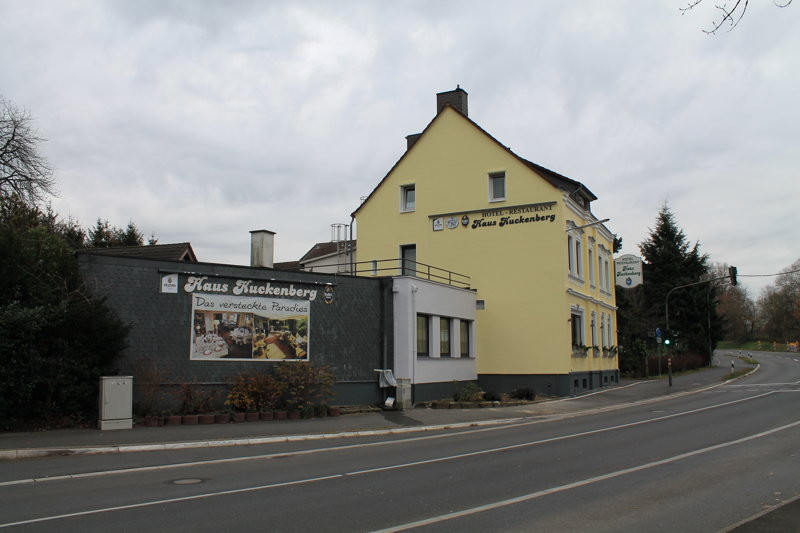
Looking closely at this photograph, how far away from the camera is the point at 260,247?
2594 centimetres

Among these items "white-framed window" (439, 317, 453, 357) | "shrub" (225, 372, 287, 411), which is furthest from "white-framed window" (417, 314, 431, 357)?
"shrub" (225, 372, 287, 411)

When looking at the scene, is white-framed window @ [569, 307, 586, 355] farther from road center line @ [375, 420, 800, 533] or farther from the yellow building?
road center line @ [375, 420, 800, 533]

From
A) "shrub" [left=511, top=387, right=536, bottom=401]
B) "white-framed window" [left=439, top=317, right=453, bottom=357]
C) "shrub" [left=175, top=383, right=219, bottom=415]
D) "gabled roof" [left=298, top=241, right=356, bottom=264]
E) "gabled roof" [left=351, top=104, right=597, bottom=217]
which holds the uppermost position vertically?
"gabled roof" [left=351, top=104, right=597, bottom=217]

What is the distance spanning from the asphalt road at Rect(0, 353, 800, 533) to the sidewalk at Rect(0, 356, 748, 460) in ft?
2.15

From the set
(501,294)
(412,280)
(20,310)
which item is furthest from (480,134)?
(20,310)

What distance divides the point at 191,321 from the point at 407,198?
1786 cm

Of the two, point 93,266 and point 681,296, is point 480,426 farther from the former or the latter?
point 681,296

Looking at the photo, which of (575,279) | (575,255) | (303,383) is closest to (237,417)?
(303,383)

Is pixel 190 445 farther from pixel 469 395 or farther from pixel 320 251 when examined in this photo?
pixel 320 251

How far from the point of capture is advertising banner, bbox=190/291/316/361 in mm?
19750

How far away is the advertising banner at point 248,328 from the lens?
19.8 metres

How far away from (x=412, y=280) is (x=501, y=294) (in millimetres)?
8137

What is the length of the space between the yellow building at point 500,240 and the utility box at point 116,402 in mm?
17266

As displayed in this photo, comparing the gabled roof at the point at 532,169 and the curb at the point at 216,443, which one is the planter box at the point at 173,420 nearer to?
the curb at the point at 216,443
